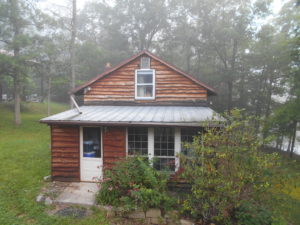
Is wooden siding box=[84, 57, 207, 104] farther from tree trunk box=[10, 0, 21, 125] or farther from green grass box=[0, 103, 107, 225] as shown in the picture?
tree trunk box=[10, 0, 21, 125]

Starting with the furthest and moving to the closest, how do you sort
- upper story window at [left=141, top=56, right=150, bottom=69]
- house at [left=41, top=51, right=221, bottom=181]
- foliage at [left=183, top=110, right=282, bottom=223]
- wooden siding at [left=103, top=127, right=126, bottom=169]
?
upper story window at [left=141, top=56, right=150, bottom=69], wooden siding at [left=103, top=127, right=126, bottom=169], house at [left=41, top=51, right=221, bottom=181], foliage at [left=183, top=110, right=282, bottom=223]

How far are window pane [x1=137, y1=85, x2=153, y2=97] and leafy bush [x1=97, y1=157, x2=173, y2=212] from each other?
4.84 m

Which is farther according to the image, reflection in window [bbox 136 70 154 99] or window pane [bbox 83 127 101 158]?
reflection in window [bbox 136 70 154 99]

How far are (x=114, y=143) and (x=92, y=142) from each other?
956 mm

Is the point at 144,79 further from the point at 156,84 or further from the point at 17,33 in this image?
the point at 17,33

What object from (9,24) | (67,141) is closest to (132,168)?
(67,141)

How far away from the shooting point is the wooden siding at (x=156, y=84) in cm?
971

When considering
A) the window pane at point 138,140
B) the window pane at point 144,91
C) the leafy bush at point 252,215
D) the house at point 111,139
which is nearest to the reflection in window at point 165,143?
the house at point 111,139

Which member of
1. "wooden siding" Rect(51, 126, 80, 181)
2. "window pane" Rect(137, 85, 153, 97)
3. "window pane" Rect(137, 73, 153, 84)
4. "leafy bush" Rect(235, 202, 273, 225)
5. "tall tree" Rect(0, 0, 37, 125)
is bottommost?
"leafy bush" Rect(235, 202, 273, 225)

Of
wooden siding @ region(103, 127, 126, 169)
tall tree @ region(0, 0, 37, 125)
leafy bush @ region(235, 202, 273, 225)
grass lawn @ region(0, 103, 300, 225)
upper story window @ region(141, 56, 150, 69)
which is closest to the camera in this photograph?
leafy bush @ region(235, 202, 273, 225)

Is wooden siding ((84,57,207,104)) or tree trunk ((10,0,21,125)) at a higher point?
tree trunk ((10,0,21,125))

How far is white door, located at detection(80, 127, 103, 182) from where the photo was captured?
A: 7075 millimetres

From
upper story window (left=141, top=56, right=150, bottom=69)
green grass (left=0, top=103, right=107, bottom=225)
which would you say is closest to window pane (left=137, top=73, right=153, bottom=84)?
upper story window (left=141, top=56, right=150, bottom=69)

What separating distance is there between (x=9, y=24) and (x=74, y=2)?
6137 millimetres
